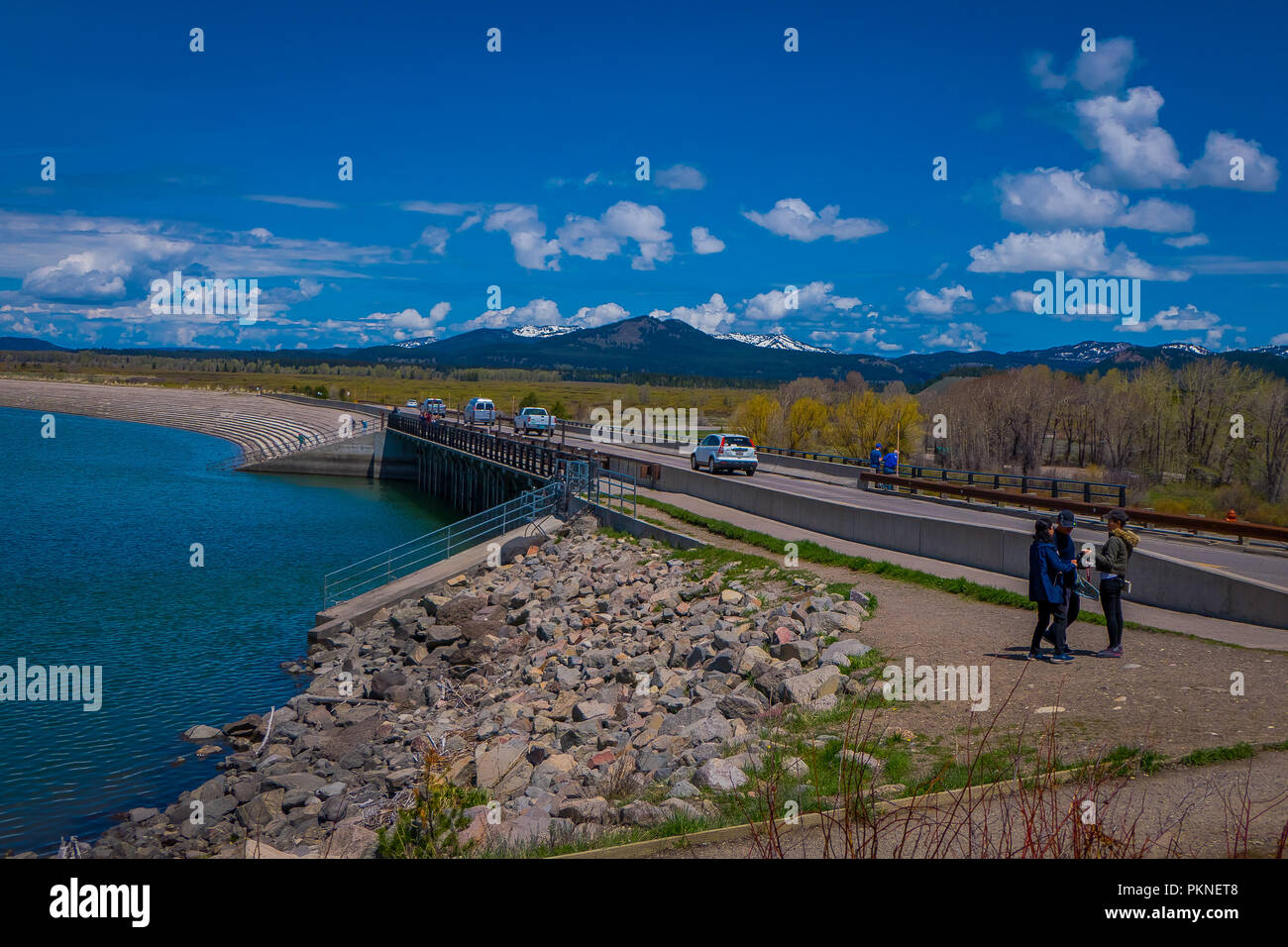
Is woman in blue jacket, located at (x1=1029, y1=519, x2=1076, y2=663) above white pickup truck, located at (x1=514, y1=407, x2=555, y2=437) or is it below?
below

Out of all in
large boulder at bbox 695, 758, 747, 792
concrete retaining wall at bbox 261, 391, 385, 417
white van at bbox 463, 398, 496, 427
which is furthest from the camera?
concrete retaining wall at bbox 261, 391, 385, 417

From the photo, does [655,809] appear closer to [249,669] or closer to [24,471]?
[249,669]

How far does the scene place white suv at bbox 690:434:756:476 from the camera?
139 feet

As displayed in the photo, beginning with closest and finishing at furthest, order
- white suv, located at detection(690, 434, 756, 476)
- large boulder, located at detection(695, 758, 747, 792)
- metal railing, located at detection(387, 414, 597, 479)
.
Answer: large boulder, located at detection(695, 758, 747, 792) → metal railing, located at detection(387, 414, 597, 479) → white suv, located at detection(690, 434, 756, 476)

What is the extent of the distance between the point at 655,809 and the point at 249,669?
56.6ft

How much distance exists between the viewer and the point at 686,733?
12.2 m

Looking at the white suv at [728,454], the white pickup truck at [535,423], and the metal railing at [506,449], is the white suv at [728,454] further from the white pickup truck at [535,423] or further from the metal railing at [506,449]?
the white pickup truck at [535,423]

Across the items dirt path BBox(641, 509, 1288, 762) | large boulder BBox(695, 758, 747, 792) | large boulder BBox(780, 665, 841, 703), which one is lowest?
large boulder BBox(695, 758, 747, 792)

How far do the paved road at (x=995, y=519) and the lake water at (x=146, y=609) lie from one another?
15674 mm

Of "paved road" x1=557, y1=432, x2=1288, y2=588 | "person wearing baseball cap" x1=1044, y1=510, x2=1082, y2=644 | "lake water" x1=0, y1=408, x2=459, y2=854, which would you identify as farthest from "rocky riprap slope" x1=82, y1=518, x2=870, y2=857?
"paved road" x1=557, y1=432, x2=1288, y2=588

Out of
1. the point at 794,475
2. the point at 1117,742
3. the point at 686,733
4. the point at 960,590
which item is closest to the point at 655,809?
the point at 686,733

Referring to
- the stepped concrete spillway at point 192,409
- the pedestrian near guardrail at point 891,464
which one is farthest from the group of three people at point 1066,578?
the stepped concrete spillway at point 192,409

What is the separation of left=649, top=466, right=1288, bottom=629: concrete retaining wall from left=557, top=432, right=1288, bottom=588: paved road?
2.70ft

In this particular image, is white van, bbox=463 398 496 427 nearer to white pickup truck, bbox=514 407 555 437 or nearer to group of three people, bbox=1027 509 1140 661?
white pickup truck, bbox=514 407 555 437
